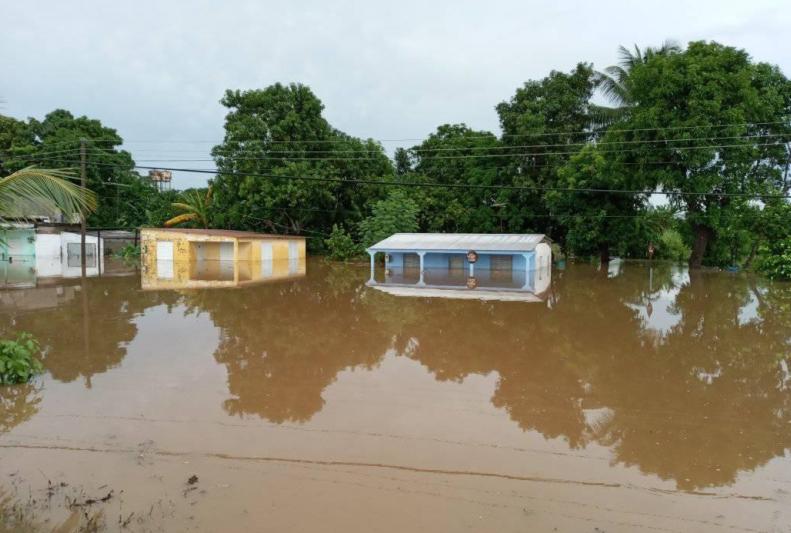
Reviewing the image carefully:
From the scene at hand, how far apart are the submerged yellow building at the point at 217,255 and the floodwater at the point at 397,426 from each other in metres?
11.8

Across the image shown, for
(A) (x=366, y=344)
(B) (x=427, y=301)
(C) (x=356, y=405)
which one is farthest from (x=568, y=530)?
(B) (x=427, y=301)

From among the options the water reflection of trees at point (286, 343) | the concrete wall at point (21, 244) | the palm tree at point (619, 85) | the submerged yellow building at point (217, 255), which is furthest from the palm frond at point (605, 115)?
the concrete wall at point (21, 244)

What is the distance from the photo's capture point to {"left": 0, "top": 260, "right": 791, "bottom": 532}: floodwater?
448 cm

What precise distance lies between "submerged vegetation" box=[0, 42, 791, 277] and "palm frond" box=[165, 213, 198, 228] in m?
0.19

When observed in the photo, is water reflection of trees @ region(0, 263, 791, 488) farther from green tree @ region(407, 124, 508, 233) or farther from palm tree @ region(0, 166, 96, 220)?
green tree @ region(407, 124, 508, 233)

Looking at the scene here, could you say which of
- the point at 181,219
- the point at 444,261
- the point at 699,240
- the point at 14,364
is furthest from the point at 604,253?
the point at 14,364

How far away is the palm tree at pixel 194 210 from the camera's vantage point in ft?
133

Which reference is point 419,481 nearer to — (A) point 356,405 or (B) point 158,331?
(A) point 356,405

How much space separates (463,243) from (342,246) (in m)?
12.4

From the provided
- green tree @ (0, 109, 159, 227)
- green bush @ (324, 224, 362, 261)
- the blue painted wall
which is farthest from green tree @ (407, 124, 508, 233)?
green tree @ (0, 109, 159, 227)

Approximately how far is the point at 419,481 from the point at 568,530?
1407 mm

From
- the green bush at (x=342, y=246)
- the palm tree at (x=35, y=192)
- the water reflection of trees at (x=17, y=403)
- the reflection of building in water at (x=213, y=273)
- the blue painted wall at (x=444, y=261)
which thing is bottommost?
the water reflection of trees at (x=17, y=403)

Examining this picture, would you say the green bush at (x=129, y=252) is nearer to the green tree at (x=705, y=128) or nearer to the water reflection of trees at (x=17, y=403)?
the water reflection of trees at (x=17, y=403)

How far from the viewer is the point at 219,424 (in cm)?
640
